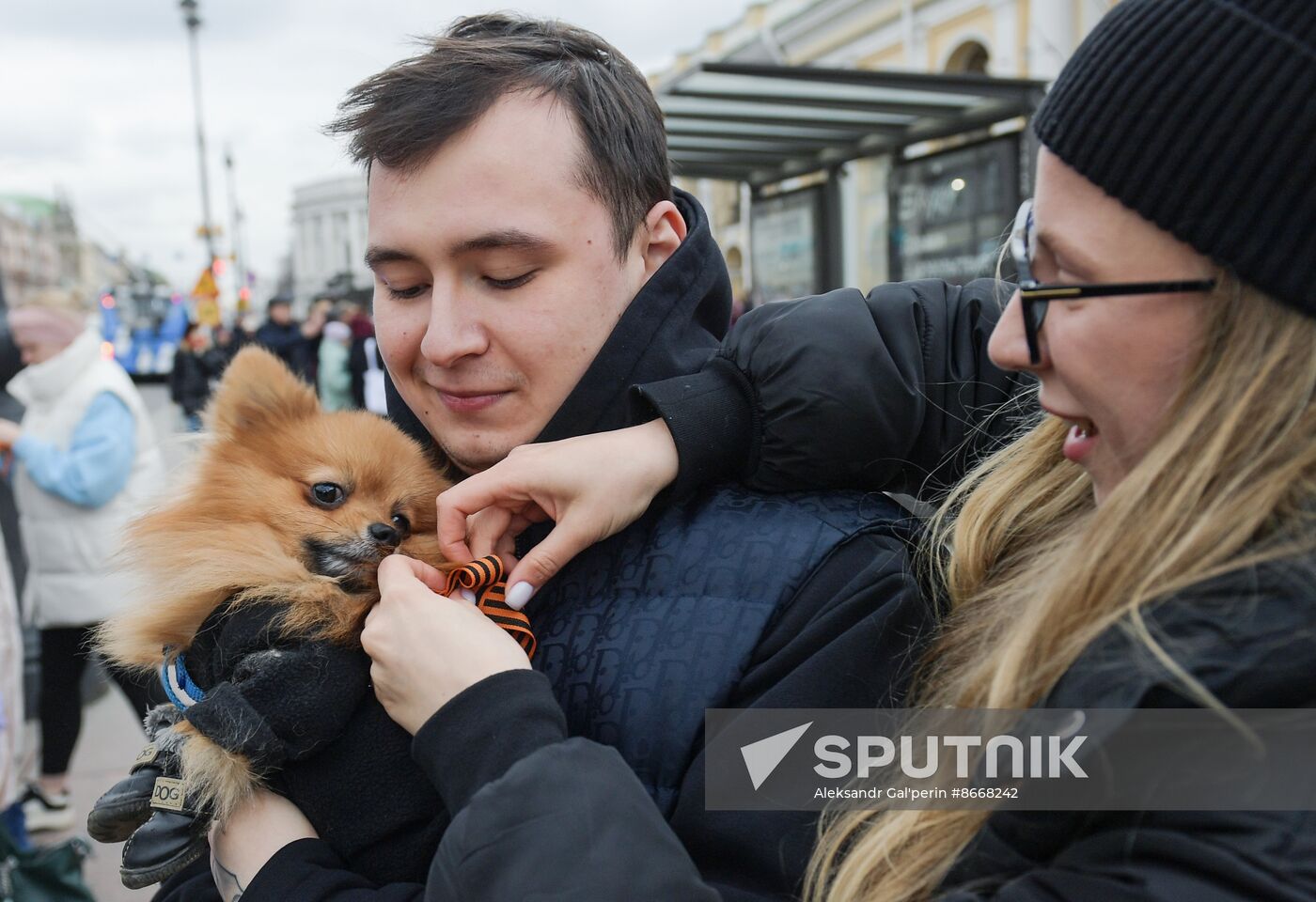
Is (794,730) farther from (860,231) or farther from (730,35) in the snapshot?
(730,35)

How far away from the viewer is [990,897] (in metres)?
1.07

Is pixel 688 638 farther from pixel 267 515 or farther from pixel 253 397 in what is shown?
pixel 253 397

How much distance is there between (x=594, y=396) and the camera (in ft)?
5.99

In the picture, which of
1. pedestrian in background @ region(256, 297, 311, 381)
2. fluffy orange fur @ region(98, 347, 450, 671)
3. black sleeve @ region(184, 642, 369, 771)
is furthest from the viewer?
pedestrian in background @ region(256, 297, 311, 381)

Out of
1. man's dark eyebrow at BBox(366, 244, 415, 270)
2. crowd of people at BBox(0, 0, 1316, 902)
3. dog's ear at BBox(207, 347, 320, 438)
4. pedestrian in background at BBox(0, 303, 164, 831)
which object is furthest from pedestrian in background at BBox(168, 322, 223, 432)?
crowd of people at BBox(0, 0, 1316, 902)

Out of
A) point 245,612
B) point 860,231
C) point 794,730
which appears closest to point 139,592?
point 245,612

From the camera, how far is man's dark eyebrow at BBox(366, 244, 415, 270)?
1.78 metres

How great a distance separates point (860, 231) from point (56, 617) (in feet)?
59.9

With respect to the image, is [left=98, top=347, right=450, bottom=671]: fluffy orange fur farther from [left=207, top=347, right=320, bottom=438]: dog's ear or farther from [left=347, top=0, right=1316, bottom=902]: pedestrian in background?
[left=347, top=0, right=1316, bottom=902]: pedestrian in background

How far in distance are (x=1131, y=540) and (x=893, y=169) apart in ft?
31.4

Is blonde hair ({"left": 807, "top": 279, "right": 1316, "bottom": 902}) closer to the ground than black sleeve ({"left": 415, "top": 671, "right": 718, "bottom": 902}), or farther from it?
farther from it

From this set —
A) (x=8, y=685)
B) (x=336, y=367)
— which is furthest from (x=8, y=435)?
(x=336, y=367)

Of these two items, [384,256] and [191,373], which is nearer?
[384,256]

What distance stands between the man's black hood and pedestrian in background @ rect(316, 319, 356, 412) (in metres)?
10.3
